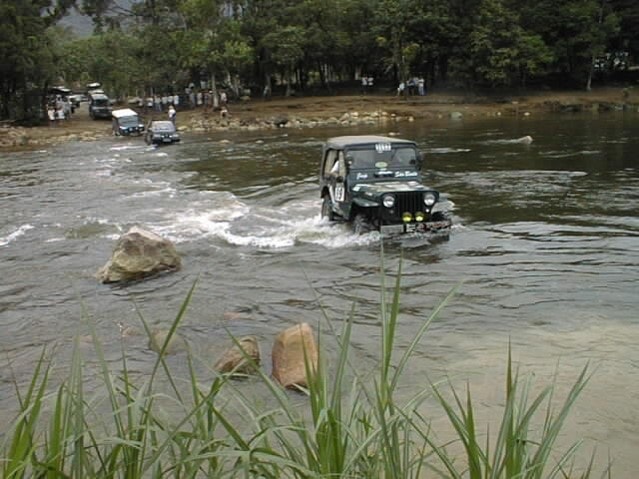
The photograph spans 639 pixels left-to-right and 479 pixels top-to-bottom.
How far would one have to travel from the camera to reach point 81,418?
8.57 feet

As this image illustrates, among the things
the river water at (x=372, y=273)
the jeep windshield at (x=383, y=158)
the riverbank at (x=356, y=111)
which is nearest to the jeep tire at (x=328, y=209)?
the river water at (x=372, y=273)

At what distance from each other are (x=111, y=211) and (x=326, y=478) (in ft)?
53.4

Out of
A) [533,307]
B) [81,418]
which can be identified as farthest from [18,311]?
[81,418]

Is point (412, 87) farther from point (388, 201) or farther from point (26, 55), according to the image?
point (388, 201)

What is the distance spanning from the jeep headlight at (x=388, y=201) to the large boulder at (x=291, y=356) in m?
5.03

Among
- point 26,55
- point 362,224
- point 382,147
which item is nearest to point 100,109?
point 26,55

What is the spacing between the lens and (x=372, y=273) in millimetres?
10680

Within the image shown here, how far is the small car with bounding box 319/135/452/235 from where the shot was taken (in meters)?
11.9

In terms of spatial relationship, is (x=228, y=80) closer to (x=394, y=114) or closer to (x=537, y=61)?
(x=394, y=114)

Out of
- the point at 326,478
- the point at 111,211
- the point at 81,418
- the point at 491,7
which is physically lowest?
the point at 111,211

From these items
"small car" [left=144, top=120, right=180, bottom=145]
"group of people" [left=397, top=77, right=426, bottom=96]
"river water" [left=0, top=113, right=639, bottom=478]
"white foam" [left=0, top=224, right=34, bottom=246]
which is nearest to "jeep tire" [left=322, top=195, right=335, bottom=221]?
"river water" [left=0, top=113, right=639, bottom=478]

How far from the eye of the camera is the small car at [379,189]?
39.0ft

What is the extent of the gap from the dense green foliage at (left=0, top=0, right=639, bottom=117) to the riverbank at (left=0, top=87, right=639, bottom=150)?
2156 millimetres

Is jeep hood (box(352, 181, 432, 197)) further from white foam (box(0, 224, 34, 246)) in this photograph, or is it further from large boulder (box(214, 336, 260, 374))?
white foam (box(0, 224, 34, 246))
